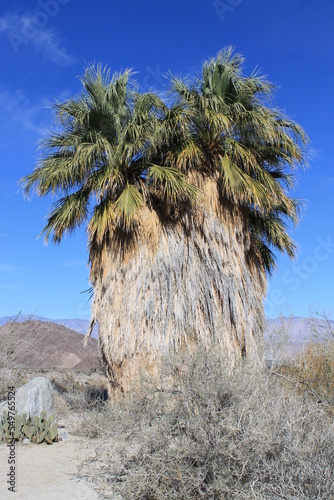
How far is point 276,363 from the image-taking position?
793cm

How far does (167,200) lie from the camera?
1033 centimetres

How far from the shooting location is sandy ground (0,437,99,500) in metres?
5.66

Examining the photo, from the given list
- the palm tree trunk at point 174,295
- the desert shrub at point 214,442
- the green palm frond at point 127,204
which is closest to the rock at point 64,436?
the palm tree trunk at point 174,295

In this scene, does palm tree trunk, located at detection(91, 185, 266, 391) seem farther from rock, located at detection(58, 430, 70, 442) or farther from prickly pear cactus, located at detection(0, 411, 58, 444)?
prickly pear cactus, located at detection(0, 411, 58, 444)

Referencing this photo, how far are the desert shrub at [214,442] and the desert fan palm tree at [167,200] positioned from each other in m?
3.84

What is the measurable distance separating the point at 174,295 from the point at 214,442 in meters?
5.11

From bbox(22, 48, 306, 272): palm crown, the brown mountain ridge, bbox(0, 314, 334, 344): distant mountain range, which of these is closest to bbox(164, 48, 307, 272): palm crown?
bbox(22, 48, 306, 272): palm crown

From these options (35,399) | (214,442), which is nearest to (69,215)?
(35,399)

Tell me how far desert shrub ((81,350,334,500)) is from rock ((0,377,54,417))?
5.21 m

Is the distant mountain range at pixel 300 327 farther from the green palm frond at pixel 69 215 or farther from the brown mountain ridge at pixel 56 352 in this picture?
the brown mountain ridge at pixel 56 352

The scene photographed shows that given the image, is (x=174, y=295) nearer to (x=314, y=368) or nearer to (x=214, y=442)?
(x=314, y=368)

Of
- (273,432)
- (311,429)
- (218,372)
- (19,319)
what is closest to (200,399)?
(218,372)

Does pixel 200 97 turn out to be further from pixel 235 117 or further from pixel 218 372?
pixel 218 372

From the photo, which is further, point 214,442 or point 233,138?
point 233,138
